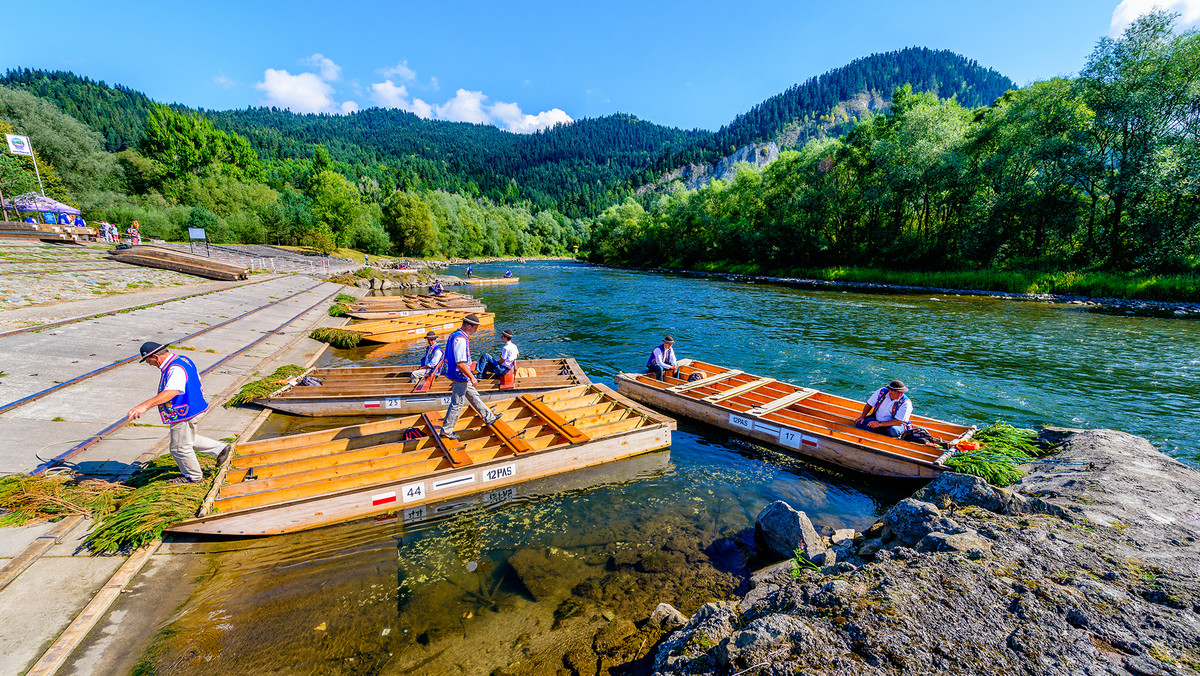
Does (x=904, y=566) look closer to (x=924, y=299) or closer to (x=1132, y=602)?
(x=1132, y=602)

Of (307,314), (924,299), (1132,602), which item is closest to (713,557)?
(1132,602)

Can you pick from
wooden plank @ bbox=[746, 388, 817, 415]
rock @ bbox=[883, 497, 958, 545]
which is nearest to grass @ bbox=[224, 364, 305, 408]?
wooden plank @ bbox=[746, 388, 817, 415]

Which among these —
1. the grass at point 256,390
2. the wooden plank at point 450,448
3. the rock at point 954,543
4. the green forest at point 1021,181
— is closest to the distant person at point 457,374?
the wooden plank at point 450,448

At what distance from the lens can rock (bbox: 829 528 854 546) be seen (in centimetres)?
726

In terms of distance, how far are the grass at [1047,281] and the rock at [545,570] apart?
4426 centimetres

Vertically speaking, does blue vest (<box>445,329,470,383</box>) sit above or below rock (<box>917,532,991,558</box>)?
above

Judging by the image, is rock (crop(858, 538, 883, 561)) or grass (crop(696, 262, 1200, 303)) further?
grass (crop(696, 262, 1200, 303))

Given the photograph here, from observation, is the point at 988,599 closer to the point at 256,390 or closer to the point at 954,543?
the point at 954,543

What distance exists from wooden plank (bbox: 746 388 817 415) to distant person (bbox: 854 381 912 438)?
1996 millimetres

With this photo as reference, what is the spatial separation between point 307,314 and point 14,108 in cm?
7480

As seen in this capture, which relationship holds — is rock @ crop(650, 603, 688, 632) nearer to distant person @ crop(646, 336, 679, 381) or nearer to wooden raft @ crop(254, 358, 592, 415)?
wooden raft @ crop(254, 358, 592, 415)

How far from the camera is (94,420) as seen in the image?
9195mm

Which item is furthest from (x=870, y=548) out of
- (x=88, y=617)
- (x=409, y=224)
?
(x=409, y=224)

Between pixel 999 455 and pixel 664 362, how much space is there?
870 cm
